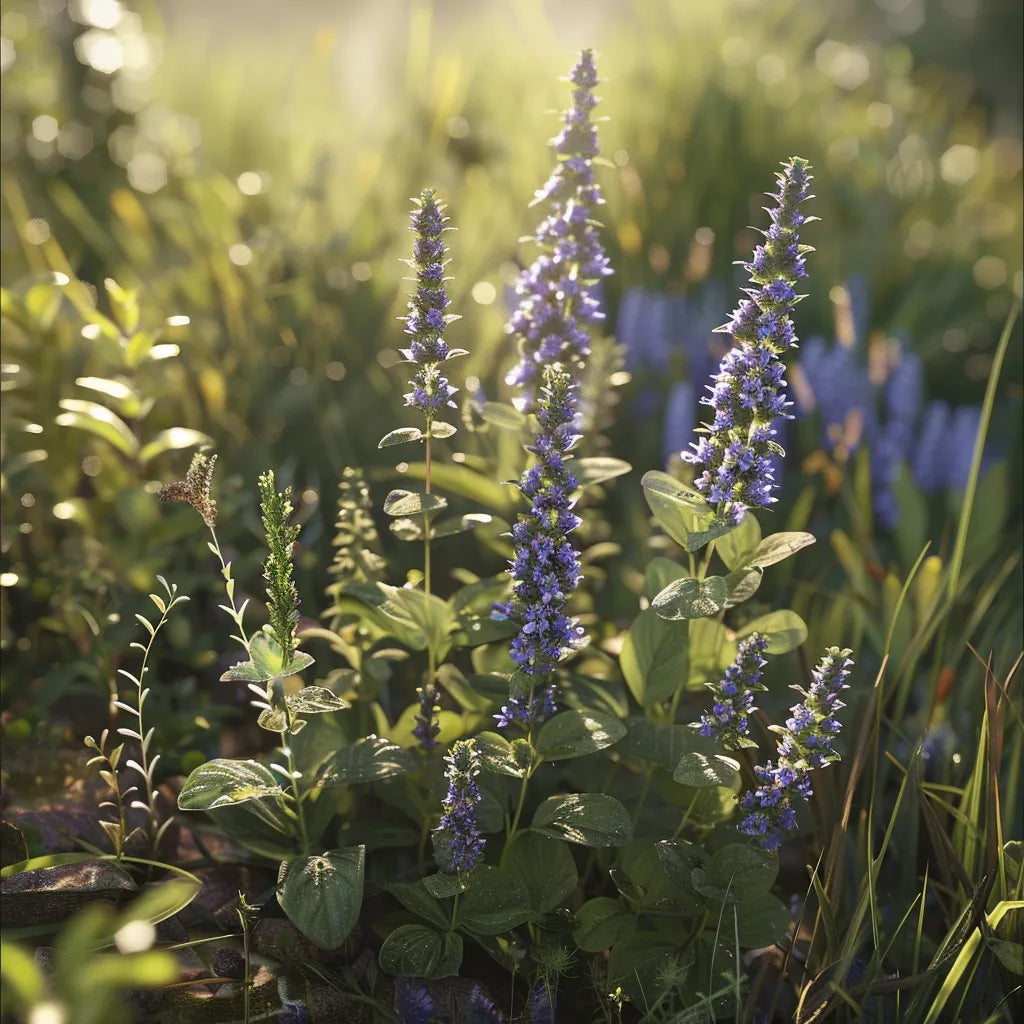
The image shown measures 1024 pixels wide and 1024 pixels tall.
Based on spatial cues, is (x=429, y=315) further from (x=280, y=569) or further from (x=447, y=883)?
(x=447, y=883)

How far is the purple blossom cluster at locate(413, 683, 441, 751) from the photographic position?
1.67 meters

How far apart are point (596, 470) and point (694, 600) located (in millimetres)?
414

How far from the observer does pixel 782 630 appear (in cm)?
166

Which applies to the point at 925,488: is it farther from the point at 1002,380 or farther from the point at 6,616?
the point at 6,616

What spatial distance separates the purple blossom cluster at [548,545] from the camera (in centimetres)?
146

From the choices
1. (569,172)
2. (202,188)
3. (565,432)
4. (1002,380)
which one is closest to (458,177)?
(202,188)

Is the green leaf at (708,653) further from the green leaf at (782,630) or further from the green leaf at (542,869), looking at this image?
the green leaf at (542,869)

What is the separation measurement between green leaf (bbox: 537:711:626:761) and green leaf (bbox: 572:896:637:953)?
220 millimetres

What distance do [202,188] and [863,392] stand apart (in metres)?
2.20

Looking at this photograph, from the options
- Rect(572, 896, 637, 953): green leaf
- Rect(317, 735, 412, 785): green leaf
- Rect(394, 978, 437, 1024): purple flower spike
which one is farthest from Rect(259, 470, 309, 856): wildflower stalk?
Rect(572, 896, 637, 953): green leaf

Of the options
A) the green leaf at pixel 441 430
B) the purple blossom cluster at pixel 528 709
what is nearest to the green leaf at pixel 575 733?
the purple blossom cluster at pixel 528 709

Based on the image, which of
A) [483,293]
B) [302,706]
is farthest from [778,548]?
[483,293]

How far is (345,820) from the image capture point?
181cm

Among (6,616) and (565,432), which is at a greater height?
(565,432)
